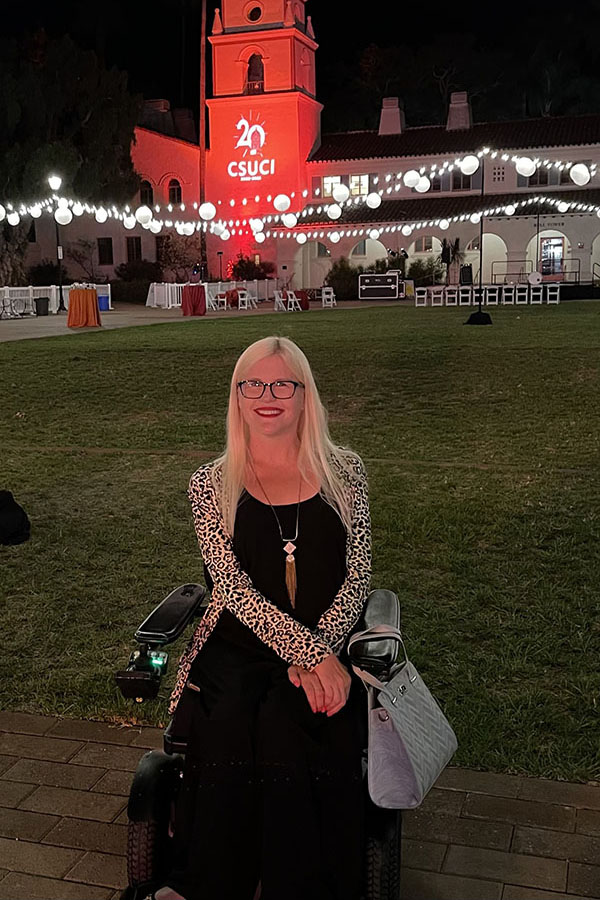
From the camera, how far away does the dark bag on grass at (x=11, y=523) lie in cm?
621

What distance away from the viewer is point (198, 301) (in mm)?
28531

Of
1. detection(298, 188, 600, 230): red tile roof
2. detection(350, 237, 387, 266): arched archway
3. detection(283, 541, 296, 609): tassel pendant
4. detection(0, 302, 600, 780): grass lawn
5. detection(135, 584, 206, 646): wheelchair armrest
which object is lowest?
Answer: detection(0, 302, 600, 780): grass lawn

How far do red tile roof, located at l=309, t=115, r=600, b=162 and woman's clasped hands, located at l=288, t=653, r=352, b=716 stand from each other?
144 ft

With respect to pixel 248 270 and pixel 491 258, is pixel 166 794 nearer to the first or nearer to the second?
pixel 248 270

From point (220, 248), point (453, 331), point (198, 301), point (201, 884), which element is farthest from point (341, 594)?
point (220, 248)

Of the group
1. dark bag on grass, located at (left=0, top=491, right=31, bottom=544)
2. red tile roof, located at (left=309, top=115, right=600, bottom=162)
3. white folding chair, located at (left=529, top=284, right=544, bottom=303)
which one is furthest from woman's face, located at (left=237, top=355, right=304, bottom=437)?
red tile roof, located at (left=309, top=115, right=600, bottom=162)

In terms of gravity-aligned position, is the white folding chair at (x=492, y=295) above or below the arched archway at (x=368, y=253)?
below

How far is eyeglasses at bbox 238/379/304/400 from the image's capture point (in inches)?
111

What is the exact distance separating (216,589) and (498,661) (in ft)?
6.45

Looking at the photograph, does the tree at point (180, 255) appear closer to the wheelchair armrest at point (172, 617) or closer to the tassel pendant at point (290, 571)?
the wheelchair armrest at point (172, 617)

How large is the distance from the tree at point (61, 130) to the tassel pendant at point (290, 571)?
1410 inches

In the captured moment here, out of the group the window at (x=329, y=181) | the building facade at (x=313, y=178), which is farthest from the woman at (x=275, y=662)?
the window at (x=329, y=181)

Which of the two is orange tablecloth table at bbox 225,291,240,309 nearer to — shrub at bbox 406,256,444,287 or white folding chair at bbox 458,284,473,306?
white folding chair at bbox 458,284,473,306

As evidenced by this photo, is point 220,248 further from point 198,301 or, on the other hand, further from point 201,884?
point 201,884
